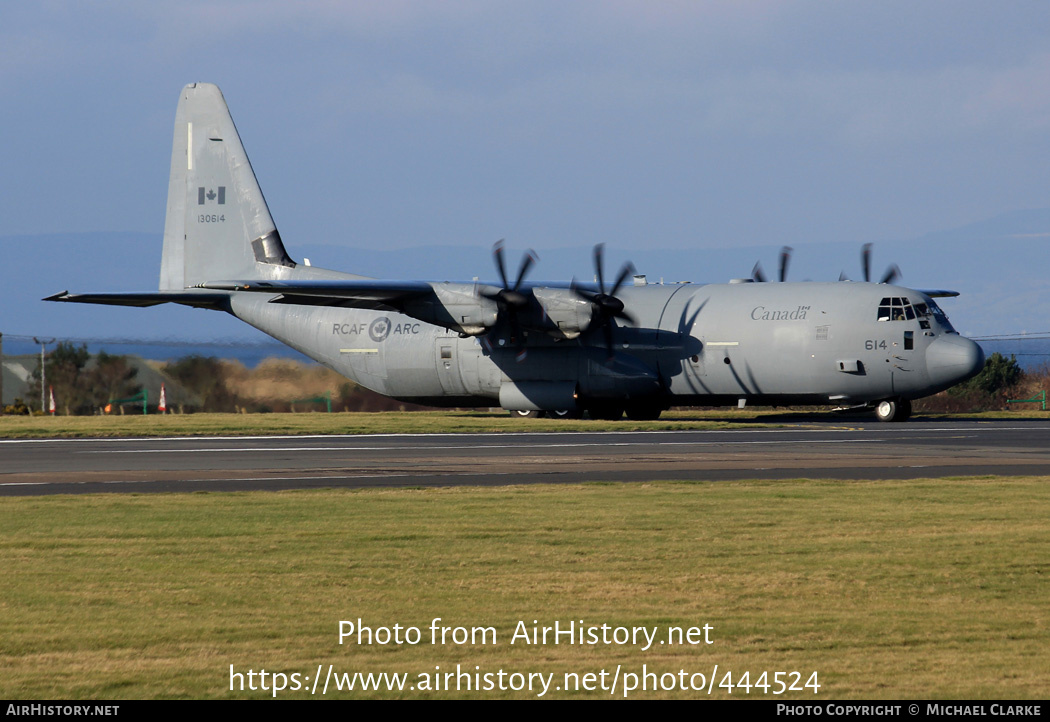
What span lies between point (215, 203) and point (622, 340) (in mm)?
17276

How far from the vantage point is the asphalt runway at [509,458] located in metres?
17.0

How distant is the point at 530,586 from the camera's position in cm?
852

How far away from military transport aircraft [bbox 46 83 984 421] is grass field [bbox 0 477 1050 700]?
1881 centimetres

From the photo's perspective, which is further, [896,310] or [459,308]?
[459,308]

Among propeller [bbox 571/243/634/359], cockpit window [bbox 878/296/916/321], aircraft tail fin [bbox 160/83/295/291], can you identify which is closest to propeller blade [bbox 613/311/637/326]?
propeller [bbox 571/243/634/359]

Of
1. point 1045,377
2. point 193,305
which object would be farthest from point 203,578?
point 1045,377

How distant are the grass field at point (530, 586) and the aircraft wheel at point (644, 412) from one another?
22.4 meters

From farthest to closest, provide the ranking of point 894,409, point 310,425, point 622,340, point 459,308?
point 622,340 < point 459,308 < point 894,409 < point 310,425

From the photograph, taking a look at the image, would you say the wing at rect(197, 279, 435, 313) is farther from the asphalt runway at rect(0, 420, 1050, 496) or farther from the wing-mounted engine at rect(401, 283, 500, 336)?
the asphalt runway at rect(0, 420, 1050, 496)

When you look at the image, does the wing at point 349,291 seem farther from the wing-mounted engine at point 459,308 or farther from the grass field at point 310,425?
the grass field at point 310,425

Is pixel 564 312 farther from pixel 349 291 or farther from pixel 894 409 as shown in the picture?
pixel 894 409

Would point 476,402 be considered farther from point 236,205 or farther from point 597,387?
point 236,205

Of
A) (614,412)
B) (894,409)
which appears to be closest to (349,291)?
(614,412)

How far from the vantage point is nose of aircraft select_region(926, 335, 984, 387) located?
1261 inches
